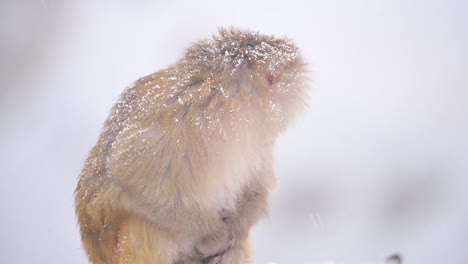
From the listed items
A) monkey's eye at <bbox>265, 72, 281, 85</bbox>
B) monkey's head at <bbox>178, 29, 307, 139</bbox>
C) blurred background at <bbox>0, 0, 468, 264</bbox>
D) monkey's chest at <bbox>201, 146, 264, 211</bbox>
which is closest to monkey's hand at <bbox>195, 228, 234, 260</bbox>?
monkey's chest at <bbox>201, 146, 264, 211</bbox>

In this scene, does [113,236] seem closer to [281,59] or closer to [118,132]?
[118,132]

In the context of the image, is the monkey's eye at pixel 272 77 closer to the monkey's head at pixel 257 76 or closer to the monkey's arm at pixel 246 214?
the monkey's head at pixel 257 76

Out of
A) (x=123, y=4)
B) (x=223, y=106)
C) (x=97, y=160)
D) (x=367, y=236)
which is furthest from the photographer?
(x=123, y=4)

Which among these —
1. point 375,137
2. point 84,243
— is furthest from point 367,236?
point 84,243

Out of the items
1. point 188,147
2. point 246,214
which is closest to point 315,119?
point 246,214

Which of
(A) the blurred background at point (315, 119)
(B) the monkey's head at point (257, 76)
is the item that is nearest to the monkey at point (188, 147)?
(B) the monkey's head at point (257, 76)

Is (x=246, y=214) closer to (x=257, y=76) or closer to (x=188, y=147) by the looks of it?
(x=188, y=147)

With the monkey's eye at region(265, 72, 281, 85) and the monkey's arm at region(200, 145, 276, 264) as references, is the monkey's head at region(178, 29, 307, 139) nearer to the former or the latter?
the monkey's eye at region(265, 72, 281, 85)
